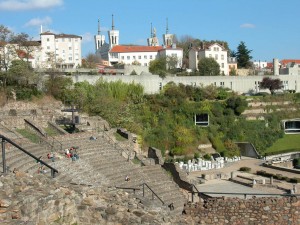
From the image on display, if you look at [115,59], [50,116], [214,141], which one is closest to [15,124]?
[50,116]

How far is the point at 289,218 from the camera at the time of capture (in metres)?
13.0

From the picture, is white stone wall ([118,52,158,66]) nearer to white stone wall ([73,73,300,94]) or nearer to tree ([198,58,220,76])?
tree ([198,58,220,76])

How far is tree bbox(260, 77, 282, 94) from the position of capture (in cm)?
4725

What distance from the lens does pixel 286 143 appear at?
36125 mm

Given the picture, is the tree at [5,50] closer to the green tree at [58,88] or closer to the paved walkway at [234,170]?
the green tree at [58,88]

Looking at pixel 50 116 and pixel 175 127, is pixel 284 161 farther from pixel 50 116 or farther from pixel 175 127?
pixel 50 116

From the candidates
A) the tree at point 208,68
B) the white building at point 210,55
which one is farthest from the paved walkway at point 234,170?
the white building at point 210,55

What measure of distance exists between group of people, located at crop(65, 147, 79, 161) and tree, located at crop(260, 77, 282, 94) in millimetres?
31977

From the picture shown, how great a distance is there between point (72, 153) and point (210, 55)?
44783 mm

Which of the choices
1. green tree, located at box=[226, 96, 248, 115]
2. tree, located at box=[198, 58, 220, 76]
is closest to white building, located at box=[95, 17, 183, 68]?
tree, located at box=[198, 58, 220, 76]

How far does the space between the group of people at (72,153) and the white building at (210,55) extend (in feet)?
138

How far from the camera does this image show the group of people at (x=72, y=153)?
18.4m

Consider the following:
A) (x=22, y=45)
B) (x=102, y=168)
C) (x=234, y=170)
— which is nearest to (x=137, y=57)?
(x=22, y=45)

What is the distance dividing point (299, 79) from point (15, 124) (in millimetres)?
36767
